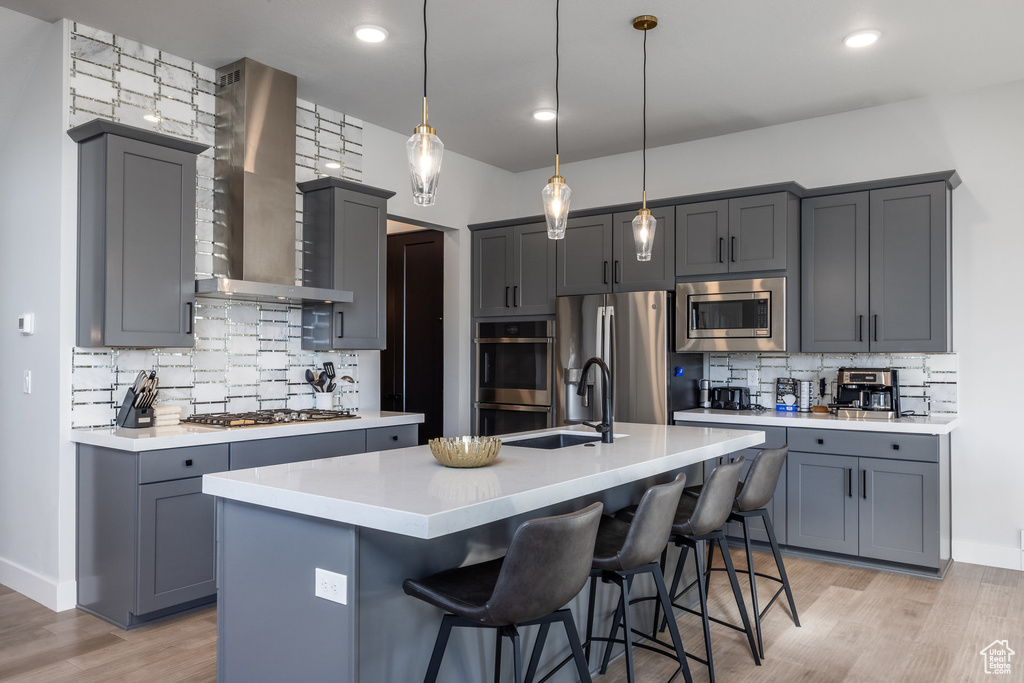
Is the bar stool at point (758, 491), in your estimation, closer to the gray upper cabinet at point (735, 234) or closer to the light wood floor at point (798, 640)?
the light wood floor at point (798, 640)

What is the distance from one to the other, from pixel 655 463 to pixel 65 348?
111 inches

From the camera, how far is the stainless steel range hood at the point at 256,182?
3939 millimetres

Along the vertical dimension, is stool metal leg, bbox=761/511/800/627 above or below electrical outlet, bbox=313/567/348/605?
A: below

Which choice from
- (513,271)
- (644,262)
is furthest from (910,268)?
(513,271)

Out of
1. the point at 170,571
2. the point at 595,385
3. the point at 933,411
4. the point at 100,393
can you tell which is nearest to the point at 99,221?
the point at 100,393

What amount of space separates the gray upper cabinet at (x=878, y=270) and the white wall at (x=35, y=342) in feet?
14.0

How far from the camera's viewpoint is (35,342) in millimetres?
3596

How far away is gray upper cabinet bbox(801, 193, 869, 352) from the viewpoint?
438 centimetres

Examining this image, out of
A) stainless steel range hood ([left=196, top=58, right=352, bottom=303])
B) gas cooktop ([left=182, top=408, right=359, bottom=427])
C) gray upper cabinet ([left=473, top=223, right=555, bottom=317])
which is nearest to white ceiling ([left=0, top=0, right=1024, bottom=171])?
stainless steel range hood ([left=196, top=58, right=352, bottom=303])

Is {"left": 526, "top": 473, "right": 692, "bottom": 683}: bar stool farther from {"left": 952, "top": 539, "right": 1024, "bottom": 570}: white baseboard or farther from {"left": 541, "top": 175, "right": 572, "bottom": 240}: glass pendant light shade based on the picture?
{"left": 952, "top": 539, "right": 1024, "bottom": 570}: white baseboard

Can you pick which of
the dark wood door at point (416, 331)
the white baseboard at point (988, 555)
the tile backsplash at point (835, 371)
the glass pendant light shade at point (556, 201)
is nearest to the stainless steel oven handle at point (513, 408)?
the dark wood door at point (416, 331)

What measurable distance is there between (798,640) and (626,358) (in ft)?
7.26

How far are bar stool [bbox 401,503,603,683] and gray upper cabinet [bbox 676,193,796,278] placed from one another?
3134mm

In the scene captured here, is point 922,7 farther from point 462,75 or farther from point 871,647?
point 871,647
